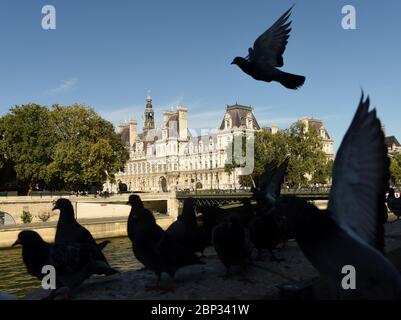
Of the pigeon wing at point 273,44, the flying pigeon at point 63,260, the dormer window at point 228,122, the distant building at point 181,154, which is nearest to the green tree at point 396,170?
the distant building at point 181,154

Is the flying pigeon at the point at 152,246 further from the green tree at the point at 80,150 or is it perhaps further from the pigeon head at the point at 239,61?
the green tree at the point at 80,150

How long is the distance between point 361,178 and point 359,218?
416 millimetres

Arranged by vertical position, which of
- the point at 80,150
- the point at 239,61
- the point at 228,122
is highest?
the point at 228,122

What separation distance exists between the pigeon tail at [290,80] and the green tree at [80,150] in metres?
53.9

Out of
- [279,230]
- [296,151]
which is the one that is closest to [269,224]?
[279,230]

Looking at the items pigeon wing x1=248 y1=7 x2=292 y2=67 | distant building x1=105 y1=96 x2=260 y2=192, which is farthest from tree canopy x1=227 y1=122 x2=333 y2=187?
pigeon wing x1=248 y1=7 x2=292 y2=67

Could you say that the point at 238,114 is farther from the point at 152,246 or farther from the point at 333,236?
the point at 333,236

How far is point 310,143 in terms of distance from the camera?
7700cm

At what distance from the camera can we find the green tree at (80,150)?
58.5 m

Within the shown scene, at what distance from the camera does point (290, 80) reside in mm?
6777

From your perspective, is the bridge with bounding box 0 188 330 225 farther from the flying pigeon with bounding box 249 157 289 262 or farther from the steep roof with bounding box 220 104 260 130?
the steep roof with bounding box 220 104 260 130

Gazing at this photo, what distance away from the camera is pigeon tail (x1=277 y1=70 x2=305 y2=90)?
664 centimetres
